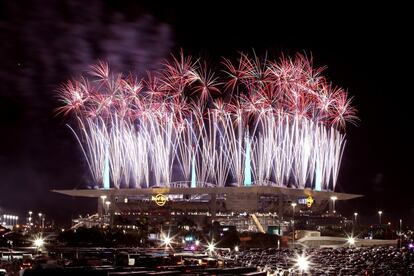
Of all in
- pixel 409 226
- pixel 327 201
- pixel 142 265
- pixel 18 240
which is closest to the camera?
pixel 142 265

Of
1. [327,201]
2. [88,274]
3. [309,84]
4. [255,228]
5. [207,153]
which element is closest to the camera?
[88,274]

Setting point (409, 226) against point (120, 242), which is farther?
point (409, 226)

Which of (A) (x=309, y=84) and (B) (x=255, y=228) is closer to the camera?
(A) (x=309, y=84)

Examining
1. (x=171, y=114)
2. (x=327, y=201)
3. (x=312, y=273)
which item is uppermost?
(x=171, y=114)

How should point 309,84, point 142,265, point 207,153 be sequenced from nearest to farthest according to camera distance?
point 142,265, point 309,84, point 207,153

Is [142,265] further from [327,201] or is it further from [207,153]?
[327,201]

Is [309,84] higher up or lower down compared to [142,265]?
higher up

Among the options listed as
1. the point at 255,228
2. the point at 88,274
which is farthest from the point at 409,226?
the point at 88,274

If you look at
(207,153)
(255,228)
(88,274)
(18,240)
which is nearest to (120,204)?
(255,228)

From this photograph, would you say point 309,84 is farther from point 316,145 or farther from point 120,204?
point 120,204
